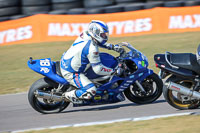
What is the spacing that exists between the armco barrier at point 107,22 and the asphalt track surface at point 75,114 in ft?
28.2

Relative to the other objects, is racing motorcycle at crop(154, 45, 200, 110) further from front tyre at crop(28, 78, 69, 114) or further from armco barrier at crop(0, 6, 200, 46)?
armco barrier at crop(0, 6, 200, 46)

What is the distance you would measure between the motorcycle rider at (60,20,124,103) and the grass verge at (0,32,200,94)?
3008 millimetres

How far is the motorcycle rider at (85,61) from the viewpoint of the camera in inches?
233

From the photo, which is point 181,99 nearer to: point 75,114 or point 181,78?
point 181,78

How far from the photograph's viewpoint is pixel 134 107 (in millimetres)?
6316

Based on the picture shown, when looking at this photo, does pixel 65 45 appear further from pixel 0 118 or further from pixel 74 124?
pixel 74 124

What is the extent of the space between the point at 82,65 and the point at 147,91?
4.39 ft

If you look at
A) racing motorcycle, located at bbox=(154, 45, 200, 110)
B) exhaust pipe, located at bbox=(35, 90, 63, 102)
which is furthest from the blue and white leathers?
racing motorcycle, located at bbox=(154, 45, 200, 110)

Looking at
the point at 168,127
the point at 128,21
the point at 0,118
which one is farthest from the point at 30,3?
the point at 168,127

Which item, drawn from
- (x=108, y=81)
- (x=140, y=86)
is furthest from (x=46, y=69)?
(x=140, y=86)

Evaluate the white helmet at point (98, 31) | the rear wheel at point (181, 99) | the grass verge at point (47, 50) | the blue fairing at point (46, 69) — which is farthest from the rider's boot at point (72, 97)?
the grass verge at point (47, 50)

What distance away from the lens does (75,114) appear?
20.6ft

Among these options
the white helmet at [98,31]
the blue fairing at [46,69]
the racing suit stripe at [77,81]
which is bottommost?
the racing suit stripe at [77,81]

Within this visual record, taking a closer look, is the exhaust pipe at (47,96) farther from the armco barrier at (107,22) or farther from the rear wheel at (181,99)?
the armco barrier at (107,22)
